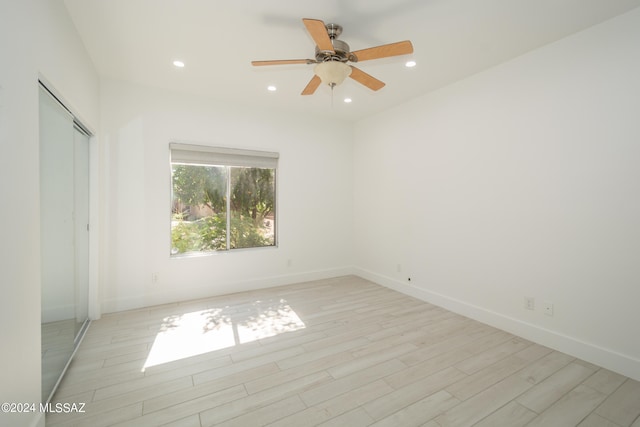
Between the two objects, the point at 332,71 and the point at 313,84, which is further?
the point at 313,84

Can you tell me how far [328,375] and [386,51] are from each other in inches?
93.1

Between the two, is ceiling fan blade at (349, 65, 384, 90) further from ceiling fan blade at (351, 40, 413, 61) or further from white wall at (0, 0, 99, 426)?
white wall at (0, 0, 99, 426)

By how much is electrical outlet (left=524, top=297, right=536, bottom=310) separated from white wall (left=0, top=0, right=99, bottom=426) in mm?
3673

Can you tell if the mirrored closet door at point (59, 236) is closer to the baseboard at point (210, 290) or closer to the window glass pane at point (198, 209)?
the baseboard at point (210, 290)

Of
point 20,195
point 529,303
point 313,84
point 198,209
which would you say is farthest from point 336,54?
point 529,303

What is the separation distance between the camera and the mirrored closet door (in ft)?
5.94

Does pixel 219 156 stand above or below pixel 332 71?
below

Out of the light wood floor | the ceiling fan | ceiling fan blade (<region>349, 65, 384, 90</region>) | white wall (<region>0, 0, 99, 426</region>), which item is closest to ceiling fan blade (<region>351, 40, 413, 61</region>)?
the ceiling fan

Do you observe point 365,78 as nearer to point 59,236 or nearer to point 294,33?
point 294,33

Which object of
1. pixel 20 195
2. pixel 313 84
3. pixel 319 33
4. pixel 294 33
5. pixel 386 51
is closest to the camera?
pixel 20 195

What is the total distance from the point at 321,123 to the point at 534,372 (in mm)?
4061

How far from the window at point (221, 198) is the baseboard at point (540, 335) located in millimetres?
2422

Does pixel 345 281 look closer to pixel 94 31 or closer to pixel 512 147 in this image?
pixel 512 147

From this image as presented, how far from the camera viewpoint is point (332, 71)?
215cm
